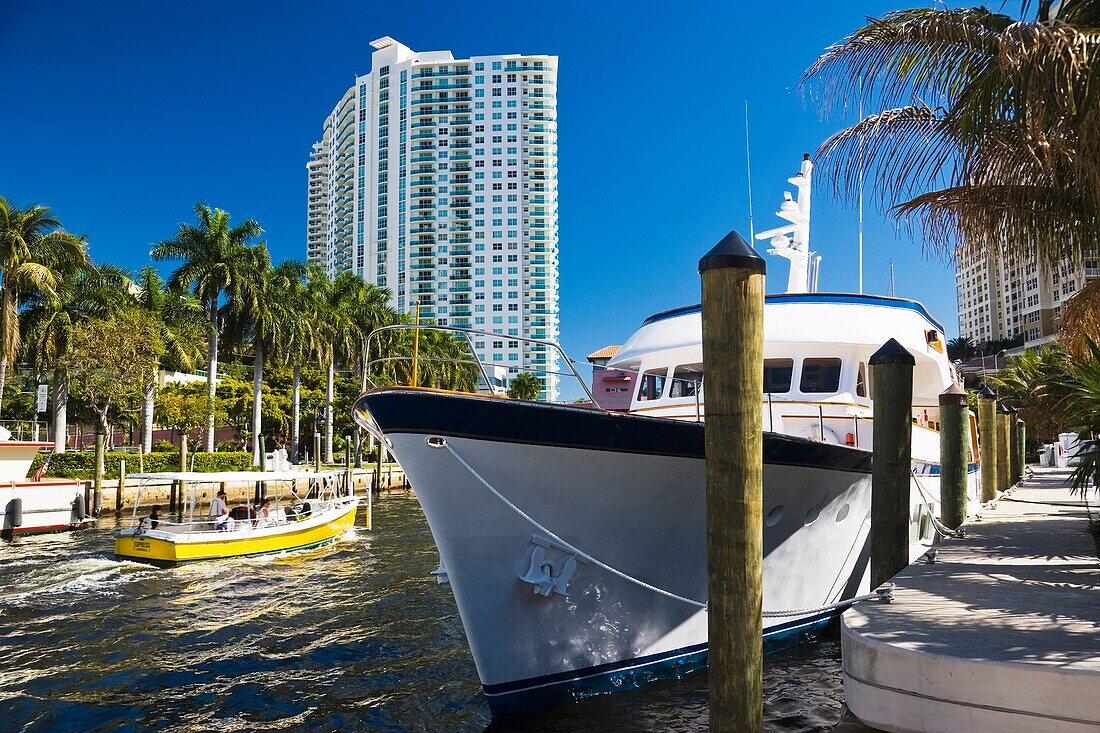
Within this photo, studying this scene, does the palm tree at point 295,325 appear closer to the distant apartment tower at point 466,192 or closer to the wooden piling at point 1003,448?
the wooden piling at point 1003,448

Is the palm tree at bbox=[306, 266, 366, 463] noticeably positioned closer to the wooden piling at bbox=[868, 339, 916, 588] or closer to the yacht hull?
the yacht hull

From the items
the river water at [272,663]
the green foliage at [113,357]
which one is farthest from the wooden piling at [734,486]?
the green foliage at [113,357]

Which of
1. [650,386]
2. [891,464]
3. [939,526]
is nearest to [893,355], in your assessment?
[891,464]

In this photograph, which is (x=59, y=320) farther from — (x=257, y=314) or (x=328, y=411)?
(x=328, y=411)

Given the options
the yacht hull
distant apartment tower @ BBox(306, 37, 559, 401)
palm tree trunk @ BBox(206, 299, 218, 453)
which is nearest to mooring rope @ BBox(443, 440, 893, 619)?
the yacht hull

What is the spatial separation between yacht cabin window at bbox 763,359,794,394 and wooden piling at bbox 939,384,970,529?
1833 mm

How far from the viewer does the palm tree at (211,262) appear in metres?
38.7

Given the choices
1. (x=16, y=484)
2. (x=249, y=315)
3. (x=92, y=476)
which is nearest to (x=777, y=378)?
(x=16, y=484)

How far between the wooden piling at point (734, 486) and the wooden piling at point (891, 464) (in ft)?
10.2

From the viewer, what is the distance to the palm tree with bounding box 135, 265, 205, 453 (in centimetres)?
3750

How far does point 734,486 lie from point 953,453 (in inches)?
268

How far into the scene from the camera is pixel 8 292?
98.1 ft

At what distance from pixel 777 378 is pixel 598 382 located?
93.5 inches

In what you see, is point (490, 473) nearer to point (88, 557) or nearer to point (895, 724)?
point (895, 724)
